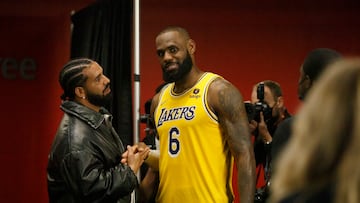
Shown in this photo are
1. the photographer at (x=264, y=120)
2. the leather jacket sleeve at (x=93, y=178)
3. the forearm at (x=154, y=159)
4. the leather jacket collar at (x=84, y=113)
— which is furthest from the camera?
the photographer at (x=264, y=120)

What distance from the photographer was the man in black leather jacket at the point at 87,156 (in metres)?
2.87

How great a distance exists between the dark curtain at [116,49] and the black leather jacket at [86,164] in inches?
27.1

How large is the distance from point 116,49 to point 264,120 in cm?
88

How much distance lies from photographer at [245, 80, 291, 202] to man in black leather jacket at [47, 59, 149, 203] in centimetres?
84

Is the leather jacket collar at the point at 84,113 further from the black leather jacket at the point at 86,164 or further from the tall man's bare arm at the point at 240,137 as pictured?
the tall man's bare arm at the point at 240,137

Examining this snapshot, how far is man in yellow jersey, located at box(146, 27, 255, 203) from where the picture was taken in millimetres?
2932

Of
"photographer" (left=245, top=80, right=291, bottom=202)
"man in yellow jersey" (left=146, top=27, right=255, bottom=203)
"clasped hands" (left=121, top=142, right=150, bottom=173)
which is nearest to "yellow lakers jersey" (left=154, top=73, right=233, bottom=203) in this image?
"man in yellow jersey" (left=146, top=27, right=255, bottom=203)

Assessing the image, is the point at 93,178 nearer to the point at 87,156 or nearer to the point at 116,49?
the point at 87,156

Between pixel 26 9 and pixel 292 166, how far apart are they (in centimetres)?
415

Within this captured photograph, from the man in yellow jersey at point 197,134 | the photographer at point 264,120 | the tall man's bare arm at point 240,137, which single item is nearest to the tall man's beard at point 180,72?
the man in yellow jersey at point 197,134

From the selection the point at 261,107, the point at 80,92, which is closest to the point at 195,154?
the point at 80,92

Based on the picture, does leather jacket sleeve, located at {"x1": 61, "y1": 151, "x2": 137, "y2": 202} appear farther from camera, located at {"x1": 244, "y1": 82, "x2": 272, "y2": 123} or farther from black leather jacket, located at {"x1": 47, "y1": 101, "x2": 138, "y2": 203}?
camera, located at {"x1": 244, "y1": 82, "x2": 272, "y2": 123}

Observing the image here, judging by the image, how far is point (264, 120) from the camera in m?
3.90

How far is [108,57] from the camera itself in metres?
3.88
